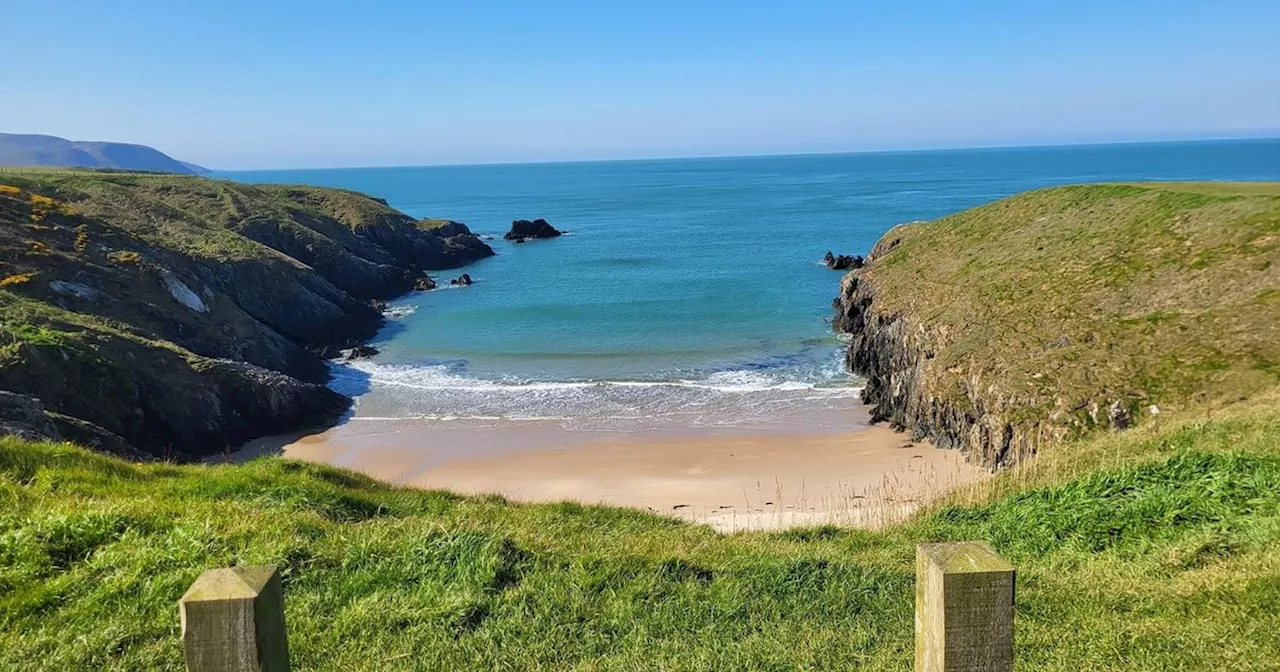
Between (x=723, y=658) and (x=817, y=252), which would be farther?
(x=817, y=252)

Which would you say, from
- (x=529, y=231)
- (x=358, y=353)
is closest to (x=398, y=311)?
(x=358, y=353)

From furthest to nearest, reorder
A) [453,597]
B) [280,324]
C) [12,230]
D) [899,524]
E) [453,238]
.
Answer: [453,238] < [280,324] < [12,230] < [899,524] < [453,597]

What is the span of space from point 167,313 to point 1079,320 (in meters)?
33.3

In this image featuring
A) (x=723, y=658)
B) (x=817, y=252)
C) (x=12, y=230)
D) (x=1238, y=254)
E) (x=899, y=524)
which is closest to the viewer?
(x=723, y=658)

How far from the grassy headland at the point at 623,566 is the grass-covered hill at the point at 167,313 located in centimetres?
875

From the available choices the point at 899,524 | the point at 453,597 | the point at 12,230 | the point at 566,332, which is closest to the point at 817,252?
the point at 566,332

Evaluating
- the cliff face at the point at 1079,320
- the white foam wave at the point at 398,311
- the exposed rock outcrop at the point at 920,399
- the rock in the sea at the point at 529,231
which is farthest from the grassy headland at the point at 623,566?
the rock in the sea at the point at 529,231

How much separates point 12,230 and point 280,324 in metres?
12.6

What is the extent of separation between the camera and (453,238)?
80.7 meters

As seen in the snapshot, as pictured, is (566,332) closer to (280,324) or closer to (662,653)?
(280,324)

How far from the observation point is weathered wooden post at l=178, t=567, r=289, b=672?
240 cm

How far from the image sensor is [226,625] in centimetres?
242

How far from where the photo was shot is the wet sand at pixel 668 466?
776 inches

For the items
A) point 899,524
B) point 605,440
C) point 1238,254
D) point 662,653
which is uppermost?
point 1238,254
